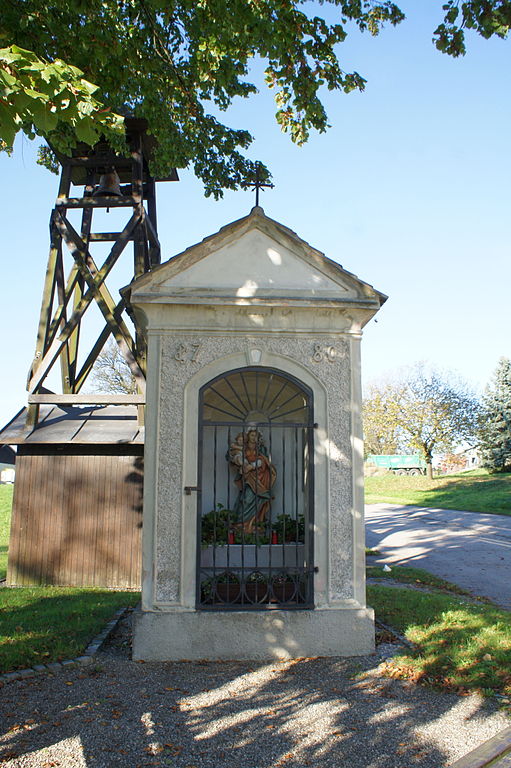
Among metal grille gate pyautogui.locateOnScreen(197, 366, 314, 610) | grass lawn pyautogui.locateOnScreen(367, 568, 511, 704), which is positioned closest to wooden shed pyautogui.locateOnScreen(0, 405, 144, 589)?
metal grille gate pyautogui.locateOnScreen(197, 366, 314, 610)

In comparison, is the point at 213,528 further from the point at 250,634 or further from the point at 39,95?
the point at 39,95

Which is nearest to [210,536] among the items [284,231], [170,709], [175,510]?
[175,510]

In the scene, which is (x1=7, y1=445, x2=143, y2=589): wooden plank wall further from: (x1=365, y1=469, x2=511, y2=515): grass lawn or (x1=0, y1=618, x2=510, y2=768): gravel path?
(x1=365, y1=469, x2=511, y2=515): grass lawn

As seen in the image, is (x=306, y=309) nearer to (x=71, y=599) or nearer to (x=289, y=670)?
(x=289, y=670)

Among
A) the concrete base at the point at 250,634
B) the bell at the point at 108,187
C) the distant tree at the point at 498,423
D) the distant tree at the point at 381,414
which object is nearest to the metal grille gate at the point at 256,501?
the concrete base at the point at 250,634

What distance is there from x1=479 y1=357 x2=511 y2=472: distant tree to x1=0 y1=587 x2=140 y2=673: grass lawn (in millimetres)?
24677

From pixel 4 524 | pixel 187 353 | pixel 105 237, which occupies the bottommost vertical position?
pixel 4 524

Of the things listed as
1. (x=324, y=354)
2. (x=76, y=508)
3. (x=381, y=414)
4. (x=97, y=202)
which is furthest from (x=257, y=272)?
(x=381, y=414)

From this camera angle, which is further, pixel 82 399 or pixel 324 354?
pixel 82 399

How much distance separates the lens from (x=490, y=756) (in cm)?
351

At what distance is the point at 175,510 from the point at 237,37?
18.5ft

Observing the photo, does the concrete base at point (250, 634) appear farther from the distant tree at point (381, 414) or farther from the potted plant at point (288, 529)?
the distant tree at point (381, 414)

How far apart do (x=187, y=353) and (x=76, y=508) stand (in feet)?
18.6

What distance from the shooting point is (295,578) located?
588 centimetres
